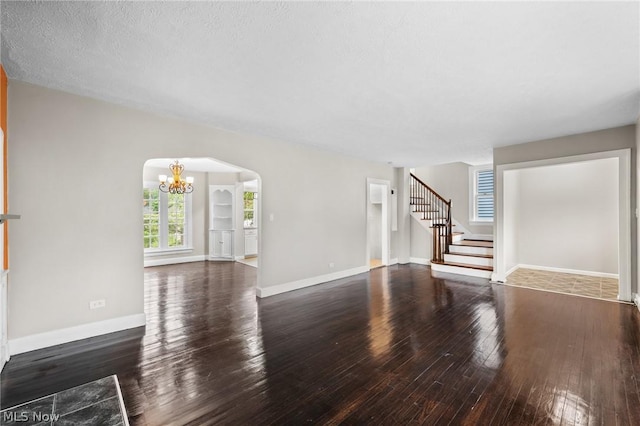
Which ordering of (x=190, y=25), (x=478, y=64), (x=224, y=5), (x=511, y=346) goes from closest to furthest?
1. (x=224, y=5)
2. (x=190, y=25)
3. (x=478, y=64)
4. (x=511, y=346)

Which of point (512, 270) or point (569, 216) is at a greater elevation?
point (569, 216)

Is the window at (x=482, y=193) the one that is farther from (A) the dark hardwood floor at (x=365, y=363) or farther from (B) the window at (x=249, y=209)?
(B) the window at (x=249, y=209)

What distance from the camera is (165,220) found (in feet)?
26.7

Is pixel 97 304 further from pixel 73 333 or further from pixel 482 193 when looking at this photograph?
pixel 482 193

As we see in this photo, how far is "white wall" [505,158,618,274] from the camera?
19.6 ft

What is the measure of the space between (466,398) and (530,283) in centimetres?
457

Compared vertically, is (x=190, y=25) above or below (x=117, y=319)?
above

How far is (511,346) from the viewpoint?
9.78 ft

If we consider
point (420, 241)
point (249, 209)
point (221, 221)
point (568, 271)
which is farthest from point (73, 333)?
point (568, 271)

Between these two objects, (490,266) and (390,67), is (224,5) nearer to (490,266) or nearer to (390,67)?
(390,67)

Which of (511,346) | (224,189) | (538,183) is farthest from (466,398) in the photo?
(224,189)

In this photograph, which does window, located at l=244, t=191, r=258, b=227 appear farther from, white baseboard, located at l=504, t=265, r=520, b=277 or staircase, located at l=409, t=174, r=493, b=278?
white baseboard, located at l=504, t=265, r=520, b=277

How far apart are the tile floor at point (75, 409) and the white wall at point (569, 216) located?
A: 656 centimetres

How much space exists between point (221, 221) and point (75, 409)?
23.5 ft
